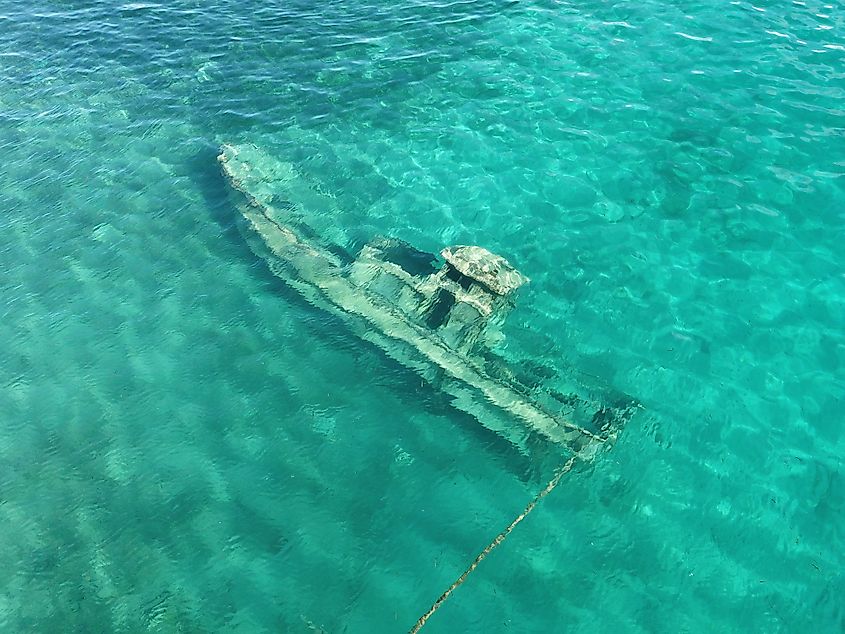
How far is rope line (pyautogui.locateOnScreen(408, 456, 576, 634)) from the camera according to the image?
39.3 ft

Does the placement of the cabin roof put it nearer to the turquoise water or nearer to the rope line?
the turquoise water

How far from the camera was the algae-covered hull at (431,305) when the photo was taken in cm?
1473

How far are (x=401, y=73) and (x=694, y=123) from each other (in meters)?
12.3

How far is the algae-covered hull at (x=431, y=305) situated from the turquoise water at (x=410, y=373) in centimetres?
56

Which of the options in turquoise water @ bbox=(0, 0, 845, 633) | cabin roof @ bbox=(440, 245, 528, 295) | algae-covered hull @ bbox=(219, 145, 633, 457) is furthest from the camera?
cabin roof @ bbox=(440, 245, 528, 295)

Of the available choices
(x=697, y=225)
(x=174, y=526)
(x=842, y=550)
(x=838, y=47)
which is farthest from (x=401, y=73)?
(x=842, y=550)

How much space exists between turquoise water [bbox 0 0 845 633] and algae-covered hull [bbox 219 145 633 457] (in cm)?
56

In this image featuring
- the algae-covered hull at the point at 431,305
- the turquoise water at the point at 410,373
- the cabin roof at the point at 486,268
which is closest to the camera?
the turquoise water at the point at 410,373

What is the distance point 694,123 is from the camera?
74.8ft

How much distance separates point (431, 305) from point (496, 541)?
6774 millimetres

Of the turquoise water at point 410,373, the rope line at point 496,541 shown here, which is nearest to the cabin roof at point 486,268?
the turquoise water at point 410,373

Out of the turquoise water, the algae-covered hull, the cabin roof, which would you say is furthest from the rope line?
the cabin roof

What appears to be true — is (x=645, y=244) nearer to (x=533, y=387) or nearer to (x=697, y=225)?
(x=697, y=225)

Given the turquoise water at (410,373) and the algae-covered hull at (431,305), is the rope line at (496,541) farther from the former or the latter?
the algae-covered hull at (431,305)
